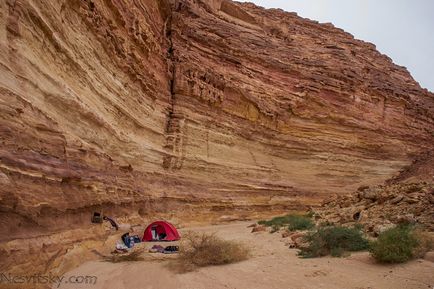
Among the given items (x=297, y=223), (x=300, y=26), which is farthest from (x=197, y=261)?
(x=300, y=26)

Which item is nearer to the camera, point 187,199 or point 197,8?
point 187,199

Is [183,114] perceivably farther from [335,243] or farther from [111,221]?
[335,243]

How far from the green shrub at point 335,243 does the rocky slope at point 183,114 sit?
4.77 meters

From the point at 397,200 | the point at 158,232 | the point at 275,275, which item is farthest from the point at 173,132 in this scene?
the point at 275,275

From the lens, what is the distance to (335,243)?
7.11 meters

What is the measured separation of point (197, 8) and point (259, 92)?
6365mm

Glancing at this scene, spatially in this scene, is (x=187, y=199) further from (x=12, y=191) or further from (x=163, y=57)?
(x=12, y=191)

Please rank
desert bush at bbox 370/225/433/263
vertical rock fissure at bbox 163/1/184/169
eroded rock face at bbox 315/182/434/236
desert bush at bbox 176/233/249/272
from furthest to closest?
vertical rock fissure at bbox 163/1/184/169, eroded rock face at bbox 315/182/434/236, desert bush at bbox 176/233/249/272, desert bush at bbox 370/225/433/263

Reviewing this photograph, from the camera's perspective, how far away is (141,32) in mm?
14359

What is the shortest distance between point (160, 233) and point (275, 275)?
5796mm

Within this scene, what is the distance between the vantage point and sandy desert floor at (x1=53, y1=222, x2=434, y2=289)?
4.77 meters

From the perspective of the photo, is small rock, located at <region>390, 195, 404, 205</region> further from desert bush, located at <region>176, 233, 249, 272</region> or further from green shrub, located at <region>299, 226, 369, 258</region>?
→ desert bush, located at <region>176, 233, 249, 272</region>

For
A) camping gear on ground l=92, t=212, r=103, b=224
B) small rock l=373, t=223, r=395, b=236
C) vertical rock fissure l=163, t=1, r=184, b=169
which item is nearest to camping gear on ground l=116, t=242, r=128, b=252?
camping gear on ground l=92, t=212, r=103, b=224

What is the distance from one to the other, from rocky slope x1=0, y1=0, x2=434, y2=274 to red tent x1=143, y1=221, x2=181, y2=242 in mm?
1075
